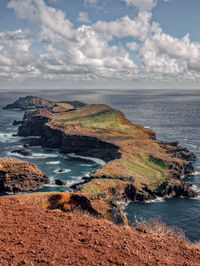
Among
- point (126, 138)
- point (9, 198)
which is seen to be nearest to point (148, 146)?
point (126, 138)

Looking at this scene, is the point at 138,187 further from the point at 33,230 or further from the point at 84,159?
the point at 33,230

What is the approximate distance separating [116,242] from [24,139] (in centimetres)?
13683

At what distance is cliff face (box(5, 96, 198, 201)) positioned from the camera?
7488 cm

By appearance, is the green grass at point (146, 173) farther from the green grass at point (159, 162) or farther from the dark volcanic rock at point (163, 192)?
the green grass at point (159, 162)

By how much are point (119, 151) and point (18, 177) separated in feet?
133

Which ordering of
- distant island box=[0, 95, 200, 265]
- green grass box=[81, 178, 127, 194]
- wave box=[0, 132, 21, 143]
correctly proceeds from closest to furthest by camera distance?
distant island box=[0, 95, 200, 265] → green grass box=[81, 178, 127, 194] → wave box=[0, 132, 21, 143]

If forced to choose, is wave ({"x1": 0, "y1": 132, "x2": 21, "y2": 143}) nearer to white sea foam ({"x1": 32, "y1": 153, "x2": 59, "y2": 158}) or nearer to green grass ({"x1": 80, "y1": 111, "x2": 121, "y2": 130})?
white sea foam ({"x1": 32, "y1": 153, "x2": 59, "y2": 158})

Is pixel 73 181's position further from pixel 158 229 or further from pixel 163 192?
pixel 158 229

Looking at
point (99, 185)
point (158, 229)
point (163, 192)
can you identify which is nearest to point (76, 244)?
point (158, 229)

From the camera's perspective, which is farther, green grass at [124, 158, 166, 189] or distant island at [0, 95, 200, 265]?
green grass at [124, 158, 166, 189]

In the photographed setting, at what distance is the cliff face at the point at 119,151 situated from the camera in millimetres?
74875

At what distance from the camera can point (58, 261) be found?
15.1 meters

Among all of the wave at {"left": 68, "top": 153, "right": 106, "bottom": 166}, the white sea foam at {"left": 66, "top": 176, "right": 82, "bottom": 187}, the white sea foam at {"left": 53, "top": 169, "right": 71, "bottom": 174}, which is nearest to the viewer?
the white sea foam at {"left": 66, "top": 176, "right": 82, "bottom": 187}

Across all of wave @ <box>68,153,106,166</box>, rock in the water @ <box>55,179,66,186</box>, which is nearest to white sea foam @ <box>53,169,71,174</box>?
rock in the water @ <box>55,179,66,186</box>
